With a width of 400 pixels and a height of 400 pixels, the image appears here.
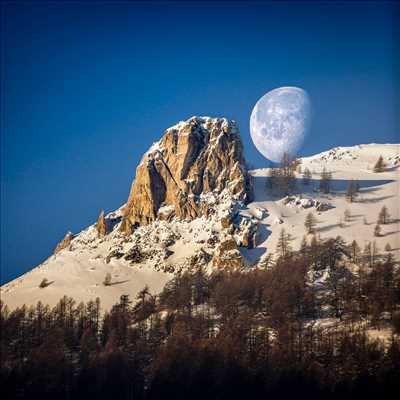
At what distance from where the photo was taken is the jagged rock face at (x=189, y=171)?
152875 millimetres

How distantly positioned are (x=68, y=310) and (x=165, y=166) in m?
64.9

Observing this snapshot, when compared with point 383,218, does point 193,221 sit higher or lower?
higher

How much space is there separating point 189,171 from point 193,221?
17326 millimetres

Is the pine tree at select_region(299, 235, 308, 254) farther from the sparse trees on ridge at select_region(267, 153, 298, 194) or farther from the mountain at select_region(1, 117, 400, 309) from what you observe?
the sparse trees on ridge at select_region(267, 153, 298, 194)

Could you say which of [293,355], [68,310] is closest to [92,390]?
[293,355]

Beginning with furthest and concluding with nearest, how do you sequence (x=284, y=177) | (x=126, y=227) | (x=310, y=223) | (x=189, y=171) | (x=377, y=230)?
1. (x=284, y=177)
2. (x=189, y=171)
3. (x=126, y=227)
4. (x=310, y=223)
5. (x=377, y=230)

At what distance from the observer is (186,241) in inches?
5522

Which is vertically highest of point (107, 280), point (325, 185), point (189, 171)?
point (189, 171)

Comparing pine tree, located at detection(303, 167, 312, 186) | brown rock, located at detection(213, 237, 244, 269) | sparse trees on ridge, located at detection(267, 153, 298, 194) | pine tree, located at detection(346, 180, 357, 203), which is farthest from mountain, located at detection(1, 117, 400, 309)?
sparse trees on ridge, located at detection(267, 153, 298, 194)

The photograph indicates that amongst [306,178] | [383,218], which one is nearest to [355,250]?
[383,218]

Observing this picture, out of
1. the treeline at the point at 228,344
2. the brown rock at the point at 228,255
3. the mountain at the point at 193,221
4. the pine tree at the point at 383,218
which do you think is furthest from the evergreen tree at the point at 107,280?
the pine tree at the point at 383,218

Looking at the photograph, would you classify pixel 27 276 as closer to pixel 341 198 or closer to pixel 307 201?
pixel 307 201

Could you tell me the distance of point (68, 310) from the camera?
349 ft

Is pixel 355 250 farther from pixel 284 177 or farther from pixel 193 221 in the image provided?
pixel 284 177
